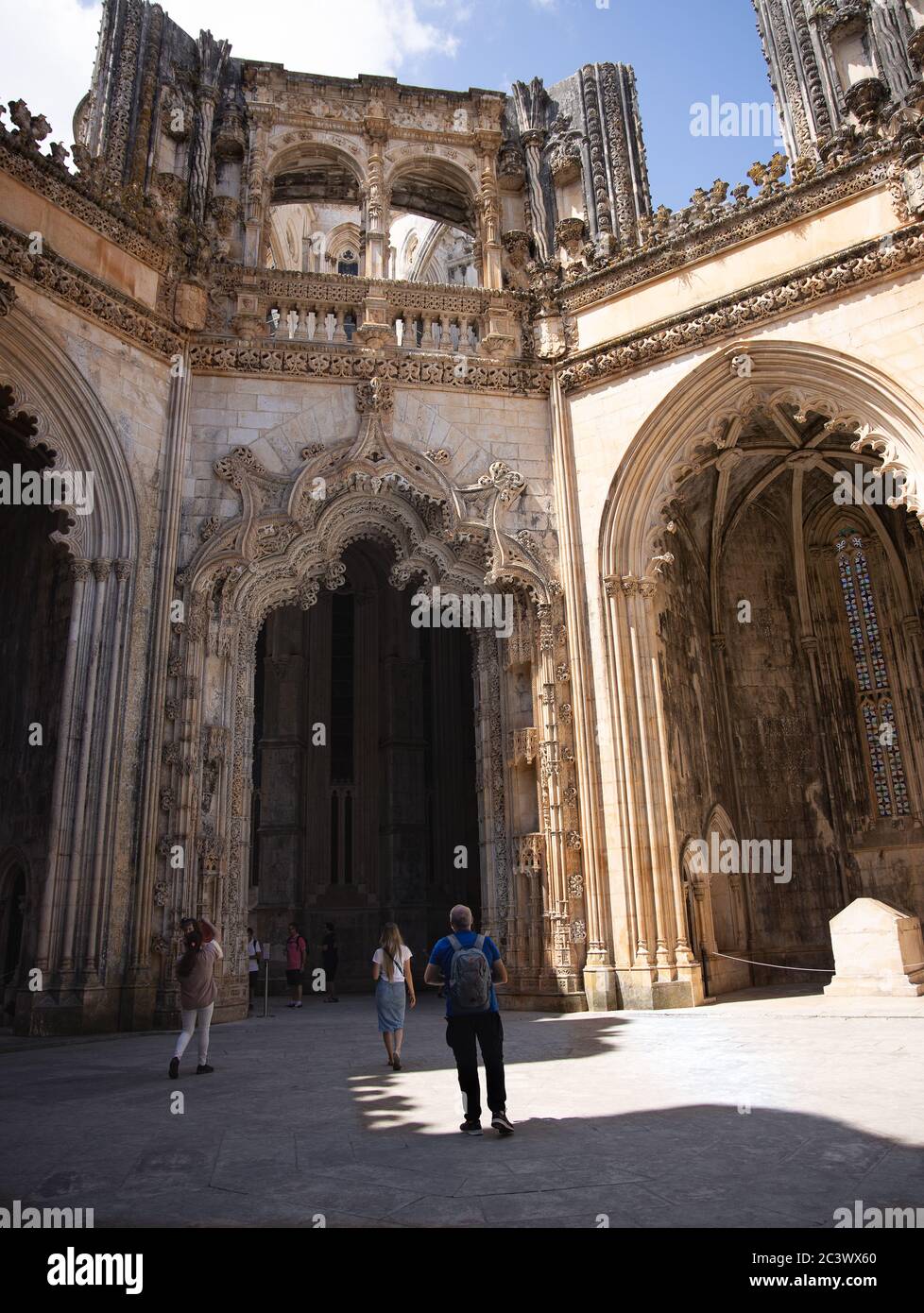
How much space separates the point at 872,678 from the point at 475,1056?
16.0 m

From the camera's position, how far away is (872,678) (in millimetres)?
19297

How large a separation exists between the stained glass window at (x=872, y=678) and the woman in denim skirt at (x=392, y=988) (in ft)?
42.1

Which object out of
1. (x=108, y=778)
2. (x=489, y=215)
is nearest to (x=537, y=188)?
(x=489, y=215)

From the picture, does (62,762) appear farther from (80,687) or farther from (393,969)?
(393,969)

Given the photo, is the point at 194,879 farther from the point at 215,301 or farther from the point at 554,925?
the point at 215,301

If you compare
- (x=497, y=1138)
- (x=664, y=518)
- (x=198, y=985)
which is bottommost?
(x=497, y=1138)

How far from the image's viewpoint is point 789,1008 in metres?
12.3

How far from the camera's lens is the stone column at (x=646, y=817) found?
13000mm

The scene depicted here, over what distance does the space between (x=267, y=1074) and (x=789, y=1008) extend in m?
7.31

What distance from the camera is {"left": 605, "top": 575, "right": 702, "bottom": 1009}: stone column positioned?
1300 cm

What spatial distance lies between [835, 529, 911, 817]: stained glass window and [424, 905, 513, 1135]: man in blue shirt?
48.3ft

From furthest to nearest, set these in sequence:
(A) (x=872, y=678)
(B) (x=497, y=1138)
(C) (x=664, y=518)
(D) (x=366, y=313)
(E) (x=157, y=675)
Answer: (A) (x=872, y=678) < (D) (x=366, y=313) < (C) (x=664, y=518) < (E) (x=157, y=675) < (B) (x=497, y=1138)

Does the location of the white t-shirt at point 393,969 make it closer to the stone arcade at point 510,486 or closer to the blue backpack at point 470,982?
the blue backpack at point 470,982
